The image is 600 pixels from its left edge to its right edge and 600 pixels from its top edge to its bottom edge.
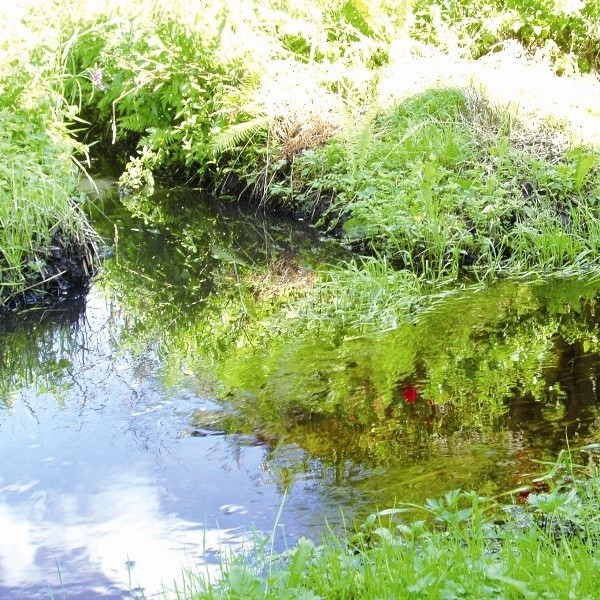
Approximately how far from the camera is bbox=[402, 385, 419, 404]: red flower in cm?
452

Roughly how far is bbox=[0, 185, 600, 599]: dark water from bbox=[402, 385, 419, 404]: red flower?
11mm

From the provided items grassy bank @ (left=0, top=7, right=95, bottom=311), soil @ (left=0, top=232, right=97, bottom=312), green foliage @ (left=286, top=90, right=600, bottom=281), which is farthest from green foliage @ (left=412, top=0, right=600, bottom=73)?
soil @ (left=0, top=232, right=97, bottom=312)

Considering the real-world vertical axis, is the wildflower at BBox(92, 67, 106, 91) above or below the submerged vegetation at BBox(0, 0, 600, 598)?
above

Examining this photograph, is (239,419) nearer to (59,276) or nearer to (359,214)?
(59,276)

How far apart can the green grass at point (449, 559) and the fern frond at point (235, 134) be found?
634 cm

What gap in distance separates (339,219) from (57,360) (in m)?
3.44

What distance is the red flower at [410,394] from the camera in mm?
4523

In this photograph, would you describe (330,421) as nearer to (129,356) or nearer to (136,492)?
(136,492)

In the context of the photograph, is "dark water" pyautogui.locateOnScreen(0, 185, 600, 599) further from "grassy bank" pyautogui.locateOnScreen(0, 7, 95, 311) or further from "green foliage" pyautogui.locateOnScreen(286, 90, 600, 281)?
"green foliage" pyautogui.locateOnScreen(286, 90, 600, 281)

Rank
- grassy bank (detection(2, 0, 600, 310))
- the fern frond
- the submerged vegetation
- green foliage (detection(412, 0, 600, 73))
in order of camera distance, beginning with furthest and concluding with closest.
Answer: green foliage (detection(412, 0, 600, 73)) → the fern frond → grassy bank (detection(2, 0, 600, 310)) → the submerged vegetation

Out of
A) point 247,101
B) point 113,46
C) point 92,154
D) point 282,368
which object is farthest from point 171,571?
point 92,154

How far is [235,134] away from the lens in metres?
9.02

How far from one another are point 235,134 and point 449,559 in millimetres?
7027

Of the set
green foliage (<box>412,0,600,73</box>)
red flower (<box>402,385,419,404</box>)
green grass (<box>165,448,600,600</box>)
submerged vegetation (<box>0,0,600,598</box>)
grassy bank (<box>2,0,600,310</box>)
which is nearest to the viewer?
green grass (<box>165,448,600,600</box>)
